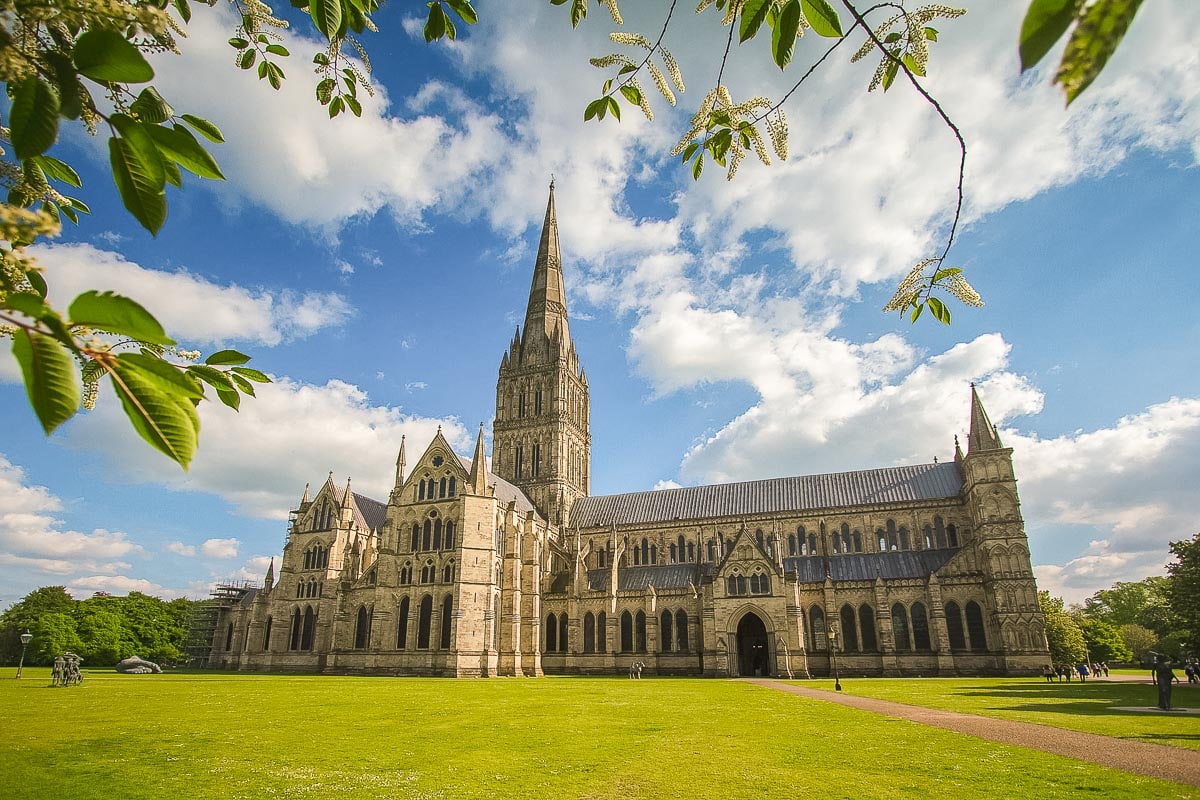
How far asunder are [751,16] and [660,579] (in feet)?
176

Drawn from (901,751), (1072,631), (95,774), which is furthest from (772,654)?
(95,774)

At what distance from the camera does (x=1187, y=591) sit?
33938 mm

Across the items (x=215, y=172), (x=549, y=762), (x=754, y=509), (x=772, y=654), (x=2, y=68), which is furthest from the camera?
(x=754, y=509)

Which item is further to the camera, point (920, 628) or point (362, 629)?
point (362, 629)

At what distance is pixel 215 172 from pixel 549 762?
12.2m

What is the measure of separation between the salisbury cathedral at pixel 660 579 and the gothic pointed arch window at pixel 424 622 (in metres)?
0.10

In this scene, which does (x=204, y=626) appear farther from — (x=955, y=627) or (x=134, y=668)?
(x=955, y=627)

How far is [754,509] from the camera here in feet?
189

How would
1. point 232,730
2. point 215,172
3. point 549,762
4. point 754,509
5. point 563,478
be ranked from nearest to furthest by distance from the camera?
point 215,172, point 549,762, point 232,730, point 754,509, point 563,478

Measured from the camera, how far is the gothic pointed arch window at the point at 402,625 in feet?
156

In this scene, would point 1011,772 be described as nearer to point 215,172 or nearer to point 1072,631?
point 215,172

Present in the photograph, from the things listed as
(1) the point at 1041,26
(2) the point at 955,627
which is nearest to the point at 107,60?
(1) the point at 1041,26

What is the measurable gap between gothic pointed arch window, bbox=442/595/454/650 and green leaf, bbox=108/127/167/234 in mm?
47271

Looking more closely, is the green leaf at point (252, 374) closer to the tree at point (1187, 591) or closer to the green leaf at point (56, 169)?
the green leaf at point (56, 169)
